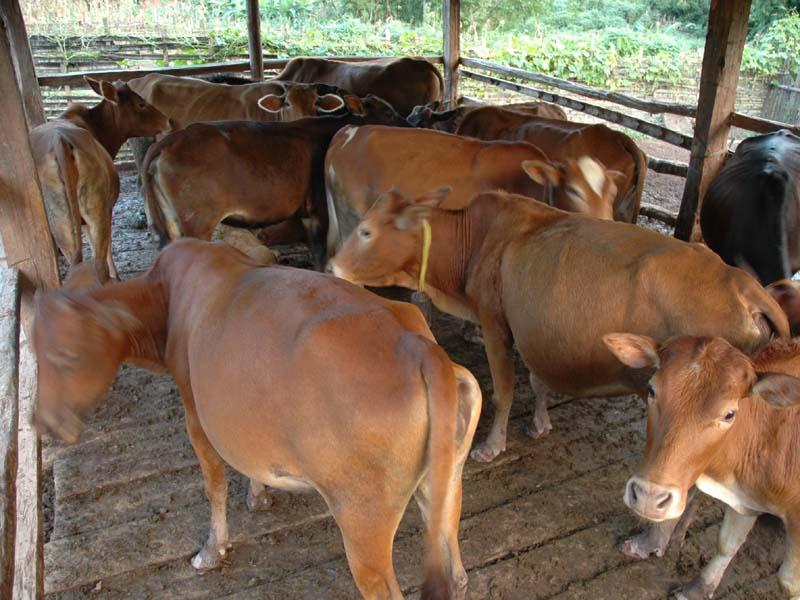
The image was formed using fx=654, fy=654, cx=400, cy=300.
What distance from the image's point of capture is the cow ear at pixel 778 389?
2.36 meters

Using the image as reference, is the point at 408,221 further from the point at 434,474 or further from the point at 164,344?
the point at 434,474

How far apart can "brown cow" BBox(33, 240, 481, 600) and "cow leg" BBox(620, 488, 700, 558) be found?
0.95 meters

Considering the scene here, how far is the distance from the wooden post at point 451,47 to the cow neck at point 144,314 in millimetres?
8585

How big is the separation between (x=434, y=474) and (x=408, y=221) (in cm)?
232

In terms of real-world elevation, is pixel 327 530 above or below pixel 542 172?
below

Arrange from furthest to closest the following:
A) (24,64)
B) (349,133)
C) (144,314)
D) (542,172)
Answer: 1. (24,64)
2. (349,133)
3. (542,172)
4. (144,314)

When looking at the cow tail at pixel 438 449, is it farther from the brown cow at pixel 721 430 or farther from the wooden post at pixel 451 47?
the wooden post at pixel 451 47

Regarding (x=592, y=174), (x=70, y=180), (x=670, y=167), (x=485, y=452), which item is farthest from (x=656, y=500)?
(x=670, y=167)

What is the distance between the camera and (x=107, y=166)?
5.88 m

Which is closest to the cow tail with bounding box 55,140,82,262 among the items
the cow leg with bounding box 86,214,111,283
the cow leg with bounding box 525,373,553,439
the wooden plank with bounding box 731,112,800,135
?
the cow leg with bounding box 86,214,111,283

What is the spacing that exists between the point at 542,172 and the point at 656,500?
2872 mm

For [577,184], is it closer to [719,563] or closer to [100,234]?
[719,563]

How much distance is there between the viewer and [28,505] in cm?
311

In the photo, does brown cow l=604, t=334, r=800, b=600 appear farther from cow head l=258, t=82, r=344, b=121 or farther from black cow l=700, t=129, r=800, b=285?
cow head l=258, t=82, r=344, b=121
